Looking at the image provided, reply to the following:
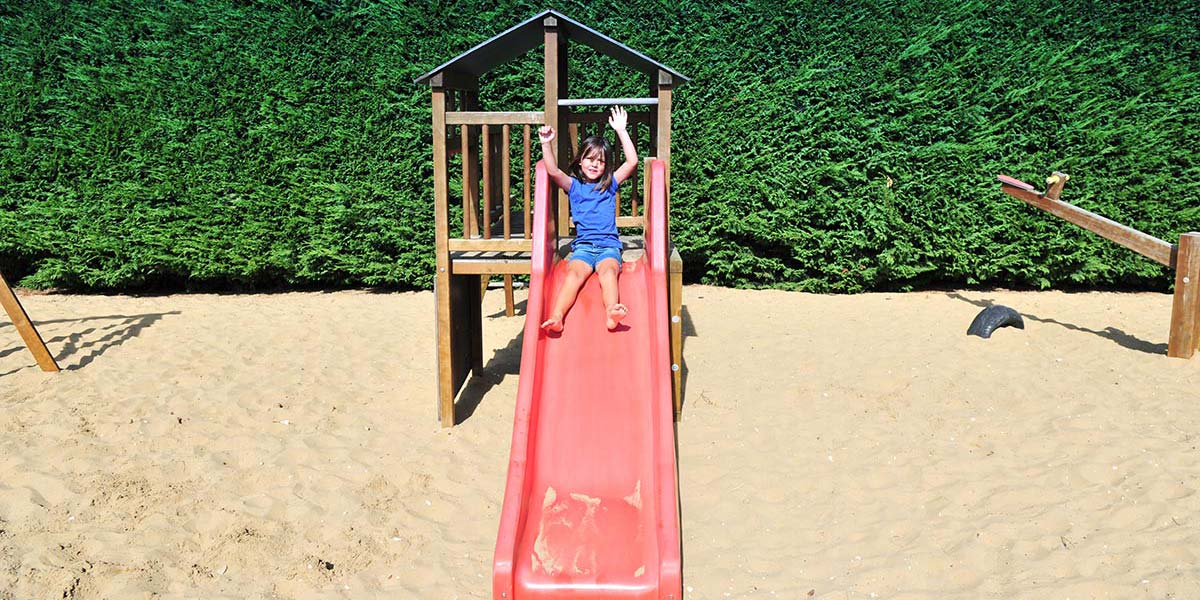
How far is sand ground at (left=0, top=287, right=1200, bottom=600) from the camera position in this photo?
3.27 metres

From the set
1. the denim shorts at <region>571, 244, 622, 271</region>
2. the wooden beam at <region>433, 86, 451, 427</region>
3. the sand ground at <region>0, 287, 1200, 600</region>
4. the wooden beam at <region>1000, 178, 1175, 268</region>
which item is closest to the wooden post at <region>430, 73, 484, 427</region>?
the wooden beam at <region>433, 86, 451, 427</region>

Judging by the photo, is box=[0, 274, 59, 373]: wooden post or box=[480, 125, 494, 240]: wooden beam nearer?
box=[480, 125, 494, 240]: wooden beam

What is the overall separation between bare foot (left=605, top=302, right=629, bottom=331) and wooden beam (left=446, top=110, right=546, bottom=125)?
1.10m

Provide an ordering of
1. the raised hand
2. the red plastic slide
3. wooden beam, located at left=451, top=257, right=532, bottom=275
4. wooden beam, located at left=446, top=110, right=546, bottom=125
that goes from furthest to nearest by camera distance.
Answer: wooden beam, located at left=451, top=257, right=532, bottom=275 → the raised hand → wooden beam, located at left=446, top=110, right=546, bottom=125 → the red plastic slide

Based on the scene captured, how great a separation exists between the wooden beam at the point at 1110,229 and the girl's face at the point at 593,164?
317 cm

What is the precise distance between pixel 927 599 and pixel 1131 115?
6.30 metres

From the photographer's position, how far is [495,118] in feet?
14.8

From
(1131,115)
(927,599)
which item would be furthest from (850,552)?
(1131,115)

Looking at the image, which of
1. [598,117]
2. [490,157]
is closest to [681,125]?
[598,117]

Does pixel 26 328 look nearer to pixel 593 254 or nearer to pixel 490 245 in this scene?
pixel 490 245

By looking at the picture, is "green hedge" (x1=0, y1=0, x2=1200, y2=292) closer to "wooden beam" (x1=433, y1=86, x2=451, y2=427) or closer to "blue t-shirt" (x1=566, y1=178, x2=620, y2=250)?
"wooden beam" (x1=433, y1=86, x2=451, y2=427)

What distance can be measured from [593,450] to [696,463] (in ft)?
3.31

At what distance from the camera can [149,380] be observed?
5289 mm

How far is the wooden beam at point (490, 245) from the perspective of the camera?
15.6 ft
